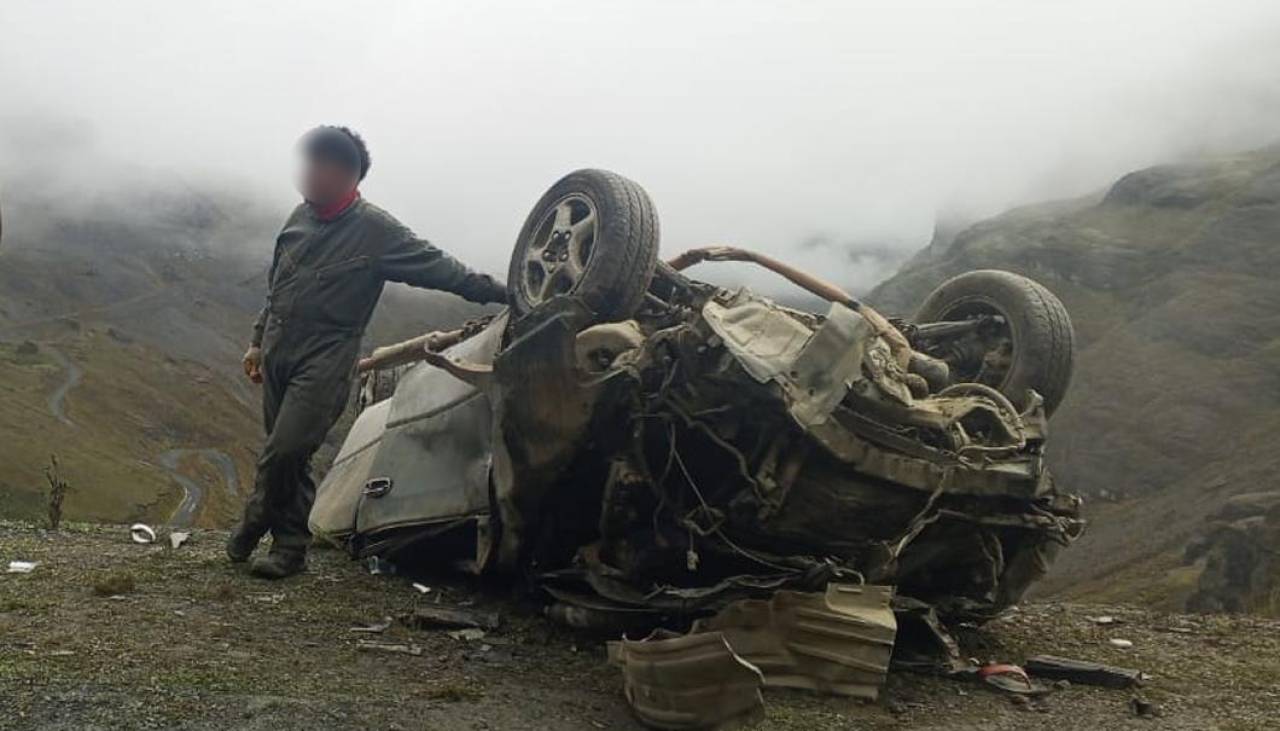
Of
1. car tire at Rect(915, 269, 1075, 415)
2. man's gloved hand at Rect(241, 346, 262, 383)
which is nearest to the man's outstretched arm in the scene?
man's gloved hand at Rect(241, 346, 262, 383)

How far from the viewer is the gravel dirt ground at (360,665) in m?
3.48

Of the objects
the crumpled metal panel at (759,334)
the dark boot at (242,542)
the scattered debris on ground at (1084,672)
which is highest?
the crumpled metal panel at (759,334)

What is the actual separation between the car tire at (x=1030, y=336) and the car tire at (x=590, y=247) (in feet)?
7.56

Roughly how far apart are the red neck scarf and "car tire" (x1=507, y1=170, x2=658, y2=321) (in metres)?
1.05

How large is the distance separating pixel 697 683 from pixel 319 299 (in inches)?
131

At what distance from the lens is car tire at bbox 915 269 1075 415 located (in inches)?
235

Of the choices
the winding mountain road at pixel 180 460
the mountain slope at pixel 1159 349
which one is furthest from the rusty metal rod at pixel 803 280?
the winding mountain road at pixel 180 460

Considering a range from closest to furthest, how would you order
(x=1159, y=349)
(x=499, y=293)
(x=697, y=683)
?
(x=697, y=683), (x=499, y=293), (x=1159, y=349)

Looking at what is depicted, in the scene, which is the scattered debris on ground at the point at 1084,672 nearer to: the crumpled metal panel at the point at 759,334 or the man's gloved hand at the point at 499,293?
the crumpled metal panel at the point at 759,334

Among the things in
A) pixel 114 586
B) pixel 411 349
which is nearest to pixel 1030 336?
pixel 411 349

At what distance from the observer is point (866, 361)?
4.58 m

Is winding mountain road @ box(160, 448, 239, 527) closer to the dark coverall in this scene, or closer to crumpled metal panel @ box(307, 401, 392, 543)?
crumpled metal panel @ box(307, 401, 392, 543)

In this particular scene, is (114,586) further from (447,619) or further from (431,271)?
(431,271)

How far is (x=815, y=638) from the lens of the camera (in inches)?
168
